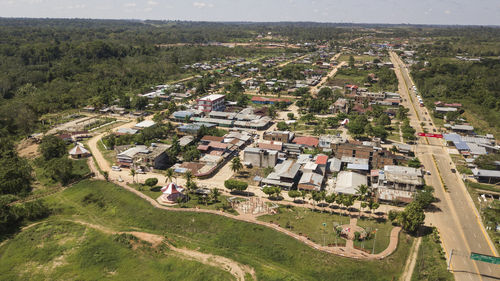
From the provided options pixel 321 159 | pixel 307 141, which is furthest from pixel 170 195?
pixel 307 141

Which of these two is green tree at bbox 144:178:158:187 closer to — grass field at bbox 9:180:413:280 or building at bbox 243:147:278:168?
grass field at bbox 9:180:413:280

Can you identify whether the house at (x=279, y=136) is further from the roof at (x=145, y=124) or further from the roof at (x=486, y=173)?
the roof at (x=486, y=173)

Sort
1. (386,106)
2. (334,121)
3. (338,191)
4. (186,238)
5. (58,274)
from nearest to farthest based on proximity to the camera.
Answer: (58,274) → (186,238) → (338,191) → (334,121) → (386,106)

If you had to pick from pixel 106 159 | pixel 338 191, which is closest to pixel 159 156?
pixel 106 159

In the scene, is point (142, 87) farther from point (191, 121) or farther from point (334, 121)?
point (334, 121)

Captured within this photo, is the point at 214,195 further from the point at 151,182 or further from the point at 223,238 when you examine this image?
the point at 151,182

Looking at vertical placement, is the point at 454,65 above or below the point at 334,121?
above

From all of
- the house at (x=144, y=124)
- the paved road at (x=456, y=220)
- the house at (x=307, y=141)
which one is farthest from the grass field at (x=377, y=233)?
the house at (x=144, y=124)
